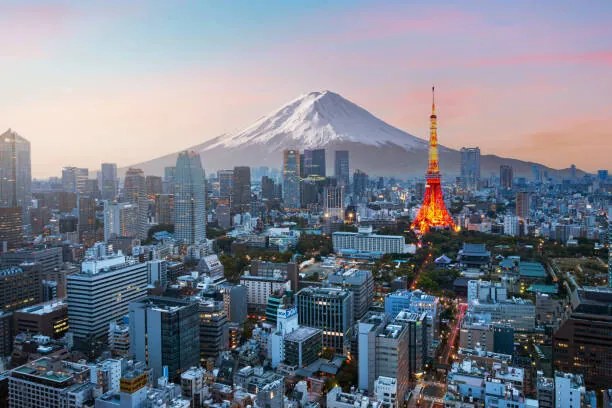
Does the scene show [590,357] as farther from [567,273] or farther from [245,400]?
[567,273]

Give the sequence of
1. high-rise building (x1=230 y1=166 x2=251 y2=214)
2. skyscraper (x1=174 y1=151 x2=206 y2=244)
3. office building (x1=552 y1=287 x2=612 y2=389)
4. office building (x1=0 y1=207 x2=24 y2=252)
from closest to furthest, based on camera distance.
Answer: office building (x1=552 y1=287 x2=612 y2=389)
office building (x1=0 y1=207 x2=24 y2=252)
skyscraper (x1=174 y1=151 x2=206 y2=244)
high-rise building (x1=230 y1=166 x2=251 y2=214)

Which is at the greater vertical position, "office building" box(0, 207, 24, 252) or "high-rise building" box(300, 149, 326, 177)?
"high-rise building" box(300, 149, 326, 177)

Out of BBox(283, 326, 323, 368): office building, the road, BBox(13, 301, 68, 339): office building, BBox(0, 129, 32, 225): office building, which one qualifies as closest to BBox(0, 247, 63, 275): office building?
BBox(13, 301, 68, 339): office building

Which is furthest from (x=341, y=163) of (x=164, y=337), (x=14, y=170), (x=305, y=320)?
(x=164, y=337)

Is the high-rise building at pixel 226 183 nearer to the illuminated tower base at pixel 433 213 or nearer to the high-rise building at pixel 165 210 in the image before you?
the high-rise building at pixel 165 210

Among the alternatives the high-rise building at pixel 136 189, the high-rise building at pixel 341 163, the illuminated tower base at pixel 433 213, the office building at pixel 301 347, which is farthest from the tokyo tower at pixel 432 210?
the high-rise building at pixel 341 163

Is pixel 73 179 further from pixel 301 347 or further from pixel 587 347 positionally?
pixel 587 347

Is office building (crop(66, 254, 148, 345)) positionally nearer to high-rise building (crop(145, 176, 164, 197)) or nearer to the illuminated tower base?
the illuminated tower base
